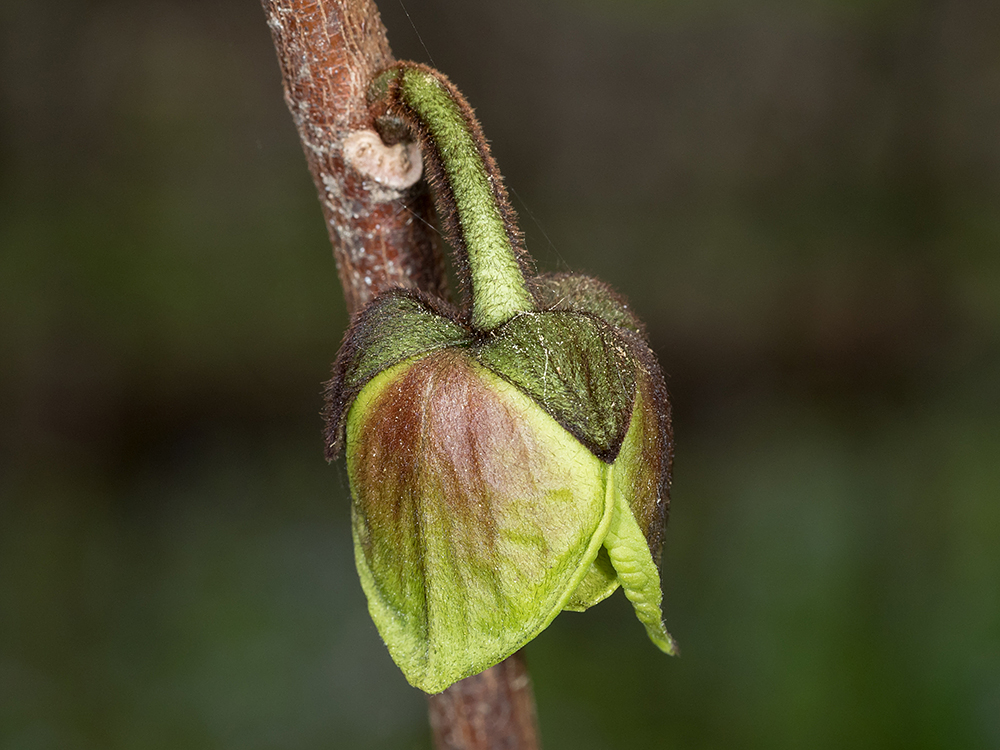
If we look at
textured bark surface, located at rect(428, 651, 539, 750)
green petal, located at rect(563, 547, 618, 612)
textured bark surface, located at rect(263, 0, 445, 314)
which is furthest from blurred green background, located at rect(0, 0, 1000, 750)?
textured bark surface, located at rect(263, 0, 445, 314)

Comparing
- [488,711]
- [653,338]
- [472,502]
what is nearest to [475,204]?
[472,502]

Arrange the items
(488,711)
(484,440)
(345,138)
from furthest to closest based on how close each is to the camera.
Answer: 1. (488,711)
2. (345,138)
3. (484,440)

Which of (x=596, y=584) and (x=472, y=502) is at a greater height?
(x=472, y=502)

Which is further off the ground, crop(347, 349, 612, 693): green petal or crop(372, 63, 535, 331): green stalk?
crop(372, 63, 535, 331): green stalk

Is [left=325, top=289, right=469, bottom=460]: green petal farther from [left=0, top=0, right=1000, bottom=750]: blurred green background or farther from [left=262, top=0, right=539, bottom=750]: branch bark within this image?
[left=0, top=0, right=1000, bottom=750]: blurred green background

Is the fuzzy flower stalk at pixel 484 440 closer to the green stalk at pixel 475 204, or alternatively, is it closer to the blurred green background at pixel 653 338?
the green stalk at pixel 475 204

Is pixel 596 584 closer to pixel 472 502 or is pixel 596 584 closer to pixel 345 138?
pixel 472 502
